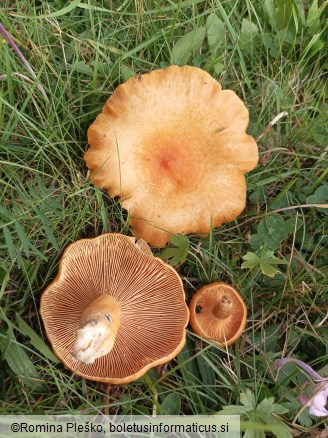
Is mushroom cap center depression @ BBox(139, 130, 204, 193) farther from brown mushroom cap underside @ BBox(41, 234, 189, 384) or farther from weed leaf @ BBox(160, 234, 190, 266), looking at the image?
brown mushroom cap underside @ BBox(41, 234, 189, 384)

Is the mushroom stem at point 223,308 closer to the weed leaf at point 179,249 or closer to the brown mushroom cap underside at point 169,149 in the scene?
the weed leaf at point 179,249

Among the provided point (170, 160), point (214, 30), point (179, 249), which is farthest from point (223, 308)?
point (214, 30)

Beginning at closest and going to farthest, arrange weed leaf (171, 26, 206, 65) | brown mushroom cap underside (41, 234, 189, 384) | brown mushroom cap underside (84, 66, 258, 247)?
brown mushroom cap underside (41, 234, 189, 384) < brown mushroom cap underside (84, 66, 258, 247) < weed leaf (171, 26, 206, 65)

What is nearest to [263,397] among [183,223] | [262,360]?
[262,360]

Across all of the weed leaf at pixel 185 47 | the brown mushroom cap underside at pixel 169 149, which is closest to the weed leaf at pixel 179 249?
the brown mushroom cap underside at pixel 169 149

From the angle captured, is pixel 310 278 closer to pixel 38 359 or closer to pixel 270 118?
pixel 270 118

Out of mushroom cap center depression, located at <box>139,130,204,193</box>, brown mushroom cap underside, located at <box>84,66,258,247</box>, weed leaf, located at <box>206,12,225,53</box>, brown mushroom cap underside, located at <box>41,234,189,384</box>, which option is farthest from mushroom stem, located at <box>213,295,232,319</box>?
weed leaf, located at <box>206,12,225,53</box>
